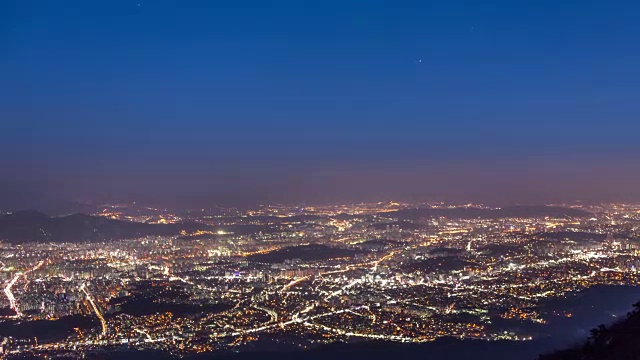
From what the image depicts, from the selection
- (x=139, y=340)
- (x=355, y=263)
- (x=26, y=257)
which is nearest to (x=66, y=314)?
(x=139, y=340)

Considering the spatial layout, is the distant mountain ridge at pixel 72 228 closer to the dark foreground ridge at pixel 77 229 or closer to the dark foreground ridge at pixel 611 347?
the dark foreground ridge at pixel 77 229

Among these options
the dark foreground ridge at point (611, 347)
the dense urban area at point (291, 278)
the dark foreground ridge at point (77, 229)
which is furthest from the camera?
the dark foreground ridge at point (77, 229)

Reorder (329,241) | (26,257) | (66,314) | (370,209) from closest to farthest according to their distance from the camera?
(66,314), (26,257), (329,241), (370,209)

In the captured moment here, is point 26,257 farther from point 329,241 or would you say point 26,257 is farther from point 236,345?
point 236,345

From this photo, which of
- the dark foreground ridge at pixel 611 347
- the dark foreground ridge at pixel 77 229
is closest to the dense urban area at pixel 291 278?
the dark foreground ridge at pixel 77 229

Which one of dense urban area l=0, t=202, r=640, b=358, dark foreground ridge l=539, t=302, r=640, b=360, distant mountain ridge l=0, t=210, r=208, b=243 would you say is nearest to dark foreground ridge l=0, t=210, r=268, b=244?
distant mountain ridge l=0, t=210, r=208, b=243

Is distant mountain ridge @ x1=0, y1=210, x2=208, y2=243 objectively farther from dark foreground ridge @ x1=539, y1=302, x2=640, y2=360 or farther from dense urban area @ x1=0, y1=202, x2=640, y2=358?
dark foreground ridge @ x1=539, y1=302, x2=640, y2=360

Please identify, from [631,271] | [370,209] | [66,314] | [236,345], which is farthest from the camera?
→ [370,209]

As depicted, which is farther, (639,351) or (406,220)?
(406,220)
